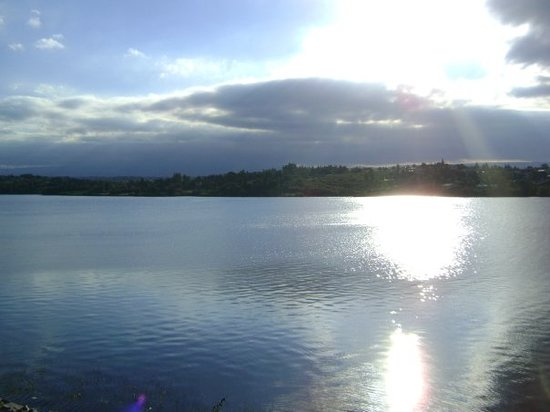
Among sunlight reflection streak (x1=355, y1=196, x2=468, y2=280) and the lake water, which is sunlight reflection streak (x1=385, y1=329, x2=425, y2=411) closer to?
the lake water

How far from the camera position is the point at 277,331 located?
2766 cm

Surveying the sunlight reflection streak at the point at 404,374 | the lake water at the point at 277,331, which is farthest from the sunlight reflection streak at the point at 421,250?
the sunlight reflection streak at the point at 404,374

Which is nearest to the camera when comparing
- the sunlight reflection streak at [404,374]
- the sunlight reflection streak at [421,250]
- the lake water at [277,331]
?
the sunlight reflection streak at [404,374]

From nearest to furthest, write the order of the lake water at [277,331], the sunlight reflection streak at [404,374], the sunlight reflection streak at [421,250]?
the sunlight reflection streak at [404,374]
the lake water at [277,331]
the sunlight reflection streak at [421,250]

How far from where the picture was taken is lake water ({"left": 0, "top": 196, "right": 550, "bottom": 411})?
19.3 m

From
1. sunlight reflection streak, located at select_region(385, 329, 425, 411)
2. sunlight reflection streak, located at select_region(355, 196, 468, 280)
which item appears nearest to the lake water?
sunlight reflection streak, located at select_region(385, 329, 425, 411)

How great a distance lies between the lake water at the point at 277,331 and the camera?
63.5 feet

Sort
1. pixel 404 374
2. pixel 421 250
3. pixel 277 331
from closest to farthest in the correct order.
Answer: pixel 404 374 < pixel 277 331 < pixel 421 250

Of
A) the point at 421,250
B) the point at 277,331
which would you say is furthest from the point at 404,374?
the point at 421,250

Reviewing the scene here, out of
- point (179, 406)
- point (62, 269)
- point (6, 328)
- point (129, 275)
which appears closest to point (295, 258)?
point (129, 275)

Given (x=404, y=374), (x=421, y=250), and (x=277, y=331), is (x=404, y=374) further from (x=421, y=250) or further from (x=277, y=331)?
(x=421, y=250)

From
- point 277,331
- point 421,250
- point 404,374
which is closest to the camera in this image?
point 404,374

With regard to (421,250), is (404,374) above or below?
above

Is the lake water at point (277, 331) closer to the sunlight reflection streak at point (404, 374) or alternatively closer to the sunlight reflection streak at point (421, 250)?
the sunlight reflection streak at point (404, 374)
